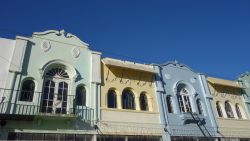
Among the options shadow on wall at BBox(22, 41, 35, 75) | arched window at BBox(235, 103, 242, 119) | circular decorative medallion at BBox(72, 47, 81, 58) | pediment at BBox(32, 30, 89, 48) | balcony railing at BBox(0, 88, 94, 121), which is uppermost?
pediment at BBox(32, 30, 89, 48)

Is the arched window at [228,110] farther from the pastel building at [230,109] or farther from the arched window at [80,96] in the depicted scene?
the arched window at [80,96]

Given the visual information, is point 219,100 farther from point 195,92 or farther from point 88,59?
point 88,59

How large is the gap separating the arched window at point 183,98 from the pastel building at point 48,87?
23.1 feet

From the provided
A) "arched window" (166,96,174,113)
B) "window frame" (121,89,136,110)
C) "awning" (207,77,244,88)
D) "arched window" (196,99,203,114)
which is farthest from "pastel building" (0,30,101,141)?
"awning" (207,77,244,88)

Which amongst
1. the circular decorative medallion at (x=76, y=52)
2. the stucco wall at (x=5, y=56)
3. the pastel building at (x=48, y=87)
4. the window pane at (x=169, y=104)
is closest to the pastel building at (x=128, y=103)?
the pastel building at (x=48, y=87)

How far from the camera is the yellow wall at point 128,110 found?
49.8 ft

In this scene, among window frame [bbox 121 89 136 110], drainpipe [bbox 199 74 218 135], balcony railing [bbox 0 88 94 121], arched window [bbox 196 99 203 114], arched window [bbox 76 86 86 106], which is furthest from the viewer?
arched window [bbox 196 99 203 114]

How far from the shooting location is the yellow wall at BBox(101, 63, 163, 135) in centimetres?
1519

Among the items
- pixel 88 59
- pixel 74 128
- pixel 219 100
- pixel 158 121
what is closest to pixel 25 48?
pixel 88 59

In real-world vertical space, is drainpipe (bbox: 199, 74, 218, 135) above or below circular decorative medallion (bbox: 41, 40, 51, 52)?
below

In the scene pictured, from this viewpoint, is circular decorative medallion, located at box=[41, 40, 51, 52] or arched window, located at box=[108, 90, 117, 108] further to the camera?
arched window, located at box=[108, 90, 117, 108]

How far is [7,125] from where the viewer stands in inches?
483

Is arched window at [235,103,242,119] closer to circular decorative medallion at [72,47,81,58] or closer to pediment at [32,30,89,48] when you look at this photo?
pediment at [32,30,89,48]

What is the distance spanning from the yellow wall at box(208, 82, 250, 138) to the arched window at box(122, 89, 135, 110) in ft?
24.4
